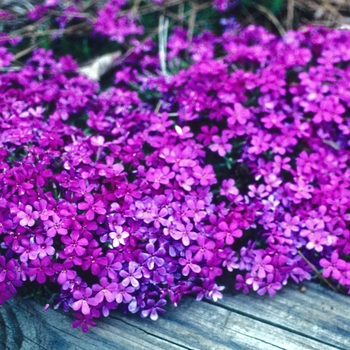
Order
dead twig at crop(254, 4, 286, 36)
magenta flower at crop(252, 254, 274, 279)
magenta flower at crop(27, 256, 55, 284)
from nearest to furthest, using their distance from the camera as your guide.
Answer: magenta flower at crop(27, 256, 55, 284) < magenta flower at crop(252, 254, 274, 279) < dead twig at crop(254, 4, 286, 36)

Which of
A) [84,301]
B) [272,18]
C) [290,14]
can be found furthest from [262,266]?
[290,14]

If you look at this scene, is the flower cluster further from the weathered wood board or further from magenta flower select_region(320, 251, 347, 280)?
the weathered wood board

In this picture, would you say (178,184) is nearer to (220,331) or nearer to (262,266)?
(262,266)

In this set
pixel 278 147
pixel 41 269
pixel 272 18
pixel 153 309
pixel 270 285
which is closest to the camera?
pixel 41 269

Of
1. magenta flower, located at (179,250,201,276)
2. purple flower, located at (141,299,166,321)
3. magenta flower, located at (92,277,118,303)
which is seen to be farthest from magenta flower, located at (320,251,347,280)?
magenta flower, located at (92,277,118,303)

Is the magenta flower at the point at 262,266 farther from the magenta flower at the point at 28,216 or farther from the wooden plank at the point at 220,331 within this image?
the magenta flower at the point at 28,216

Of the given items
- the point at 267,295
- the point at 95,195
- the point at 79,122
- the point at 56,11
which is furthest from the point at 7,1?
the point at 267,295
